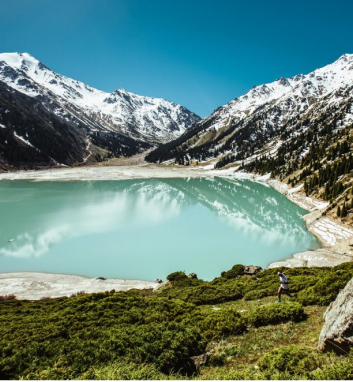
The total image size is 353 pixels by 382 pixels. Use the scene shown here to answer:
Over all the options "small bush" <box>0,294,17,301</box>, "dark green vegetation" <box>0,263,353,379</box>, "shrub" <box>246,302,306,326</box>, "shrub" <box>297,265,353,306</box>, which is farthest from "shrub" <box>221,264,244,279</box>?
"small bush" <box>0,294,17,301</box>

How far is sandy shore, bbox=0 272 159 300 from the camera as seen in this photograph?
2631 cm

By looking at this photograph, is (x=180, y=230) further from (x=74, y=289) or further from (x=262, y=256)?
(x=74, y=289)

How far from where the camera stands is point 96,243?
135ft

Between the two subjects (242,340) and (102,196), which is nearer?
(242,340)

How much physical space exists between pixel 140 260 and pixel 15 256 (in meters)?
18.2

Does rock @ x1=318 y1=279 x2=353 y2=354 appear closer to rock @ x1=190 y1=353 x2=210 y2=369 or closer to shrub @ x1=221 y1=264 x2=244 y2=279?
rock @ x1=190 y1=353 x2=210 y2=369

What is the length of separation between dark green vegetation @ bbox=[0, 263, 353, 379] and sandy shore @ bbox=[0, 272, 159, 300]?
788 centimetres

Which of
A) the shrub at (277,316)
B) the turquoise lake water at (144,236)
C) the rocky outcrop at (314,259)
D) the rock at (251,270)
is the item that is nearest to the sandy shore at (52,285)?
the turquoise lake water at (144,236)

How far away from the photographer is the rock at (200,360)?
9.63 metres

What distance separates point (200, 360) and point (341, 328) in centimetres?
516

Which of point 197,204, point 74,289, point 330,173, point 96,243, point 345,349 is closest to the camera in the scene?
point 345,349

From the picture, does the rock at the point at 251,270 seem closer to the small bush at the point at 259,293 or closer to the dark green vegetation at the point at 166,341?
the small bush at the point at 259,293

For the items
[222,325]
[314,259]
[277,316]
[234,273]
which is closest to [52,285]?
[234,273]

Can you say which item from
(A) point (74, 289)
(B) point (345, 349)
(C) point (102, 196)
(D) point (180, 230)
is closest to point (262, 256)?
(D) point (180, 230)
